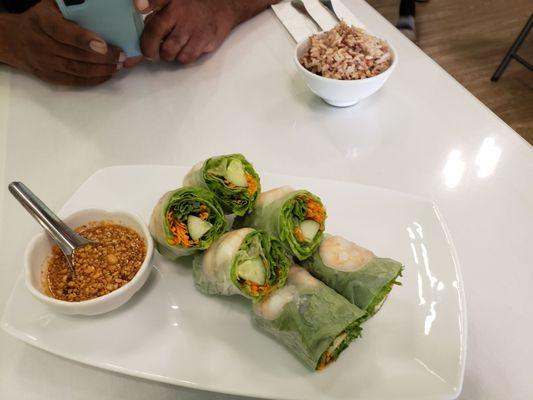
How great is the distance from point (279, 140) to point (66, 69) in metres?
0.73

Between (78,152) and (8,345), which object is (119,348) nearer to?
(8,345)

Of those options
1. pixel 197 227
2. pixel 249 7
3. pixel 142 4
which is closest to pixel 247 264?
pixel 197 227

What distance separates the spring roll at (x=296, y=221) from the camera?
28.9 inches

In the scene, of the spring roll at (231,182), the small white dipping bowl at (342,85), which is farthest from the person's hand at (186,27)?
the spring roll at (231,182)

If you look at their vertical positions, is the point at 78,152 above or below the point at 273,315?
above

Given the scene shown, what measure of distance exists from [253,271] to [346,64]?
2.27 feet

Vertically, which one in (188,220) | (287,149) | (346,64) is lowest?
(287,149)

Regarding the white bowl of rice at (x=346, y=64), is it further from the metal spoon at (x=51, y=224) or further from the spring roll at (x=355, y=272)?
the metal spoon at (x=51, y=224)

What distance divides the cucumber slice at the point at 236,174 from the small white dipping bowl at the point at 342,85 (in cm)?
47

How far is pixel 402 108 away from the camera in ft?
4.10

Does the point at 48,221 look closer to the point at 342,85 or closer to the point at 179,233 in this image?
the point at 179,233

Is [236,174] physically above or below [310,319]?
above

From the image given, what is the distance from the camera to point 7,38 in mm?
1348

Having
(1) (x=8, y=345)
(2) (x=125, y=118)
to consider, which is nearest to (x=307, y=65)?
(2) (x=125, y=118)
